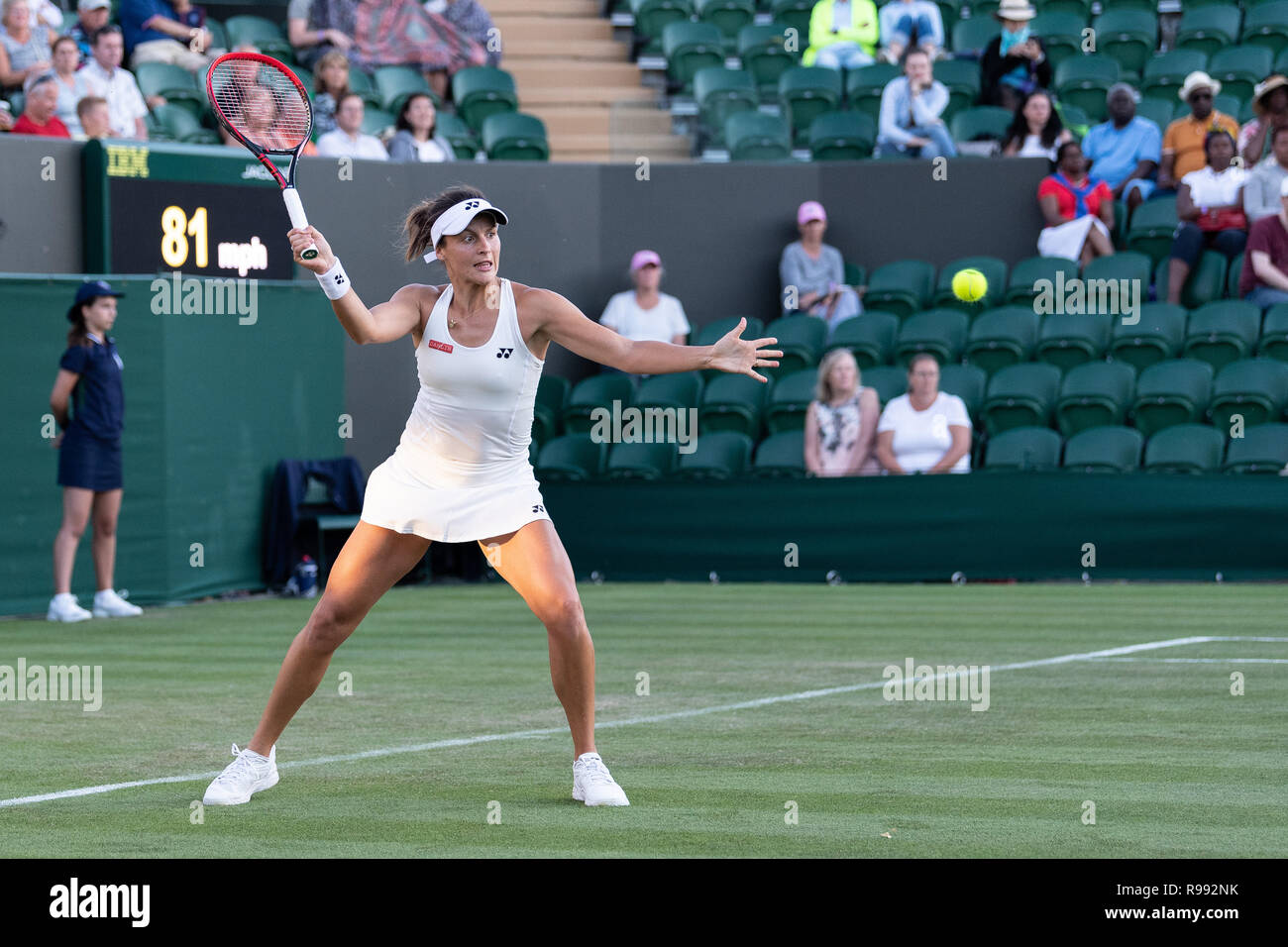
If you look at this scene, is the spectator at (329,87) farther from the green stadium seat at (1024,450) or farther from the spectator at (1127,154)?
the spectator at (1127,154)

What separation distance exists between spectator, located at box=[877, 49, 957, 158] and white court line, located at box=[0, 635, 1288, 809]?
806 centimetres

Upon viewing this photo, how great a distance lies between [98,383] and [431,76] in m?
7.54

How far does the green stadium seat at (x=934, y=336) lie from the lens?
682 inches

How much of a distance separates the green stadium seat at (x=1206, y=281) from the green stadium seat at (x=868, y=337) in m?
2.58

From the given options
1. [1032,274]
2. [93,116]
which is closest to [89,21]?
[93,116]

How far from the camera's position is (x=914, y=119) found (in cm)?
1897

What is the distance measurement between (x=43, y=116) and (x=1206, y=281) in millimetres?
9910

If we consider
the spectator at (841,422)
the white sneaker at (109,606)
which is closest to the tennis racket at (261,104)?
the white sneaker at (109,606)

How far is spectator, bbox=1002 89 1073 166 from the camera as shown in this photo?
60.6 feet

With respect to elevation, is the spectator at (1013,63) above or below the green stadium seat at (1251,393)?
above

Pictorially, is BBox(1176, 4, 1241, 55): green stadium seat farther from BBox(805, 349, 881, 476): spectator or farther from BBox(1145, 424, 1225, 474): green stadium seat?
BBox(805, 349, 881, 476): spectator

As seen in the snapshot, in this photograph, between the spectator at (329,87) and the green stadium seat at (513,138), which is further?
the green stadium seat at (513,138)

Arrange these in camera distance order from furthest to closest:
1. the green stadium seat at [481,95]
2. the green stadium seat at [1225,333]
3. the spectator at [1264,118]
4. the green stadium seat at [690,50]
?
1. the green stadium seat at [690,50]
2. the green stadium seat at [481,95]
3. the spectator at [1264,118]
4. the green stadium seat at [1225,333]
